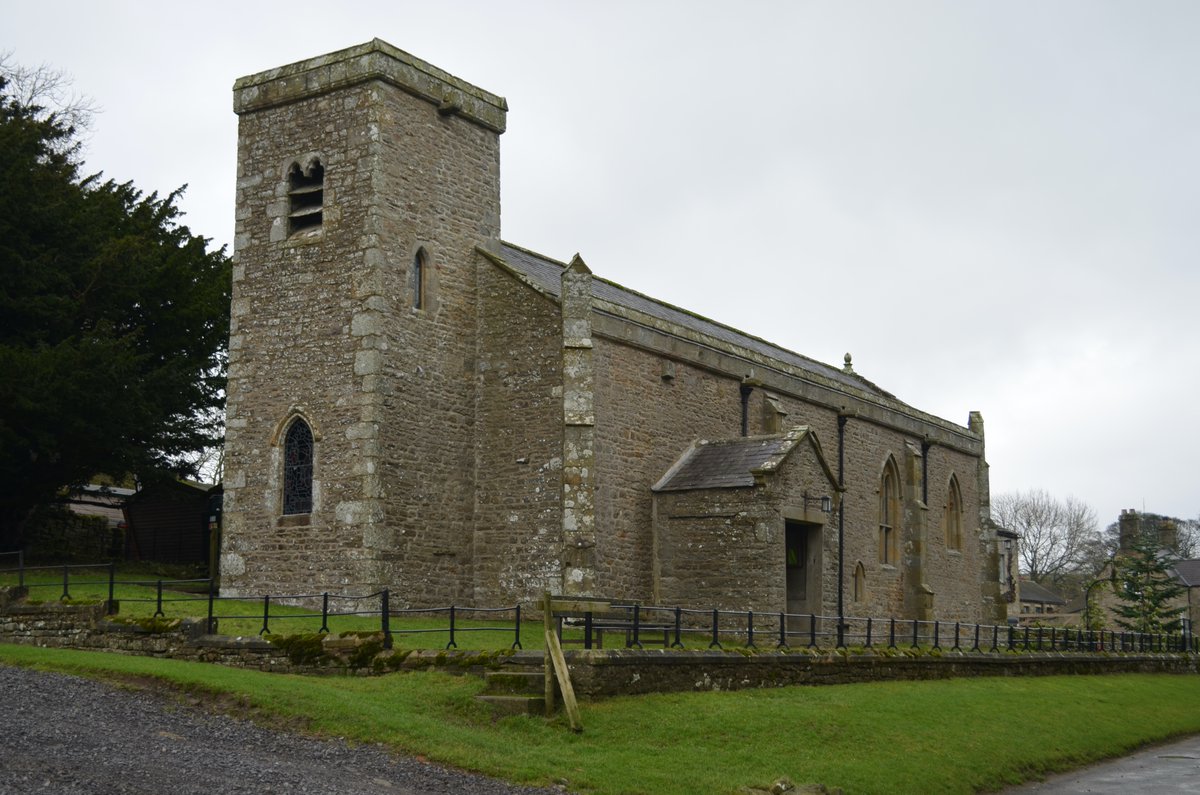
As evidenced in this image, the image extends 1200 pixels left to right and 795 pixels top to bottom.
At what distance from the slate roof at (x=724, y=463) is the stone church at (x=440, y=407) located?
7 centimetres

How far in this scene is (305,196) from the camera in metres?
27.3

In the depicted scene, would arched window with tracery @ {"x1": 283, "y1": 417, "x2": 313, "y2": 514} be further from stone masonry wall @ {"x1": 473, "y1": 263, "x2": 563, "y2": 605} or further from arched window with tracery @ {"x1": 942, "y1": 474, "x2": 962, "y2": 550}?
arched window with tracery @ {"x1": 942, "y1": 474, "x2": 962, "y2": 550}

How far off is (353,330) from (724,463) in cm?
799

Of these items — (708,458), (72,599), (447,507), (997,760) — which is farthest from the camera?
(708,458)

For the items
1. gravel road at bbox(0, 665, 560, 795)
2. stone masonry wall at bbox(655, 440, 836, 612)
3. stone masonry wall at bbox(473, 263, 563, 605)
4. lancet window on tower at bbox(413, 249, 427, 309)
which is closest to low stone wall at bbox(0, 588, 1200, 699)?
stone masonry wall at bbox(655, 440, 836, 612)

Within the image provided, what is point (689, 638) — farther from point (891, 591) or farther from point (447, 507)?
point (891, 591)

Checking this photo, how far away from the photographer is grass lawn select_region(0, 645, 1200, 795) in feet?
51.3

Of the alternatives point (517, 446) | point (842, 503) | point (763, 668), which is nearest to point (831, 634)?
point (763, 668)

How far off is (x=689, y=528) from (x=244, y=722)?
12.4 m

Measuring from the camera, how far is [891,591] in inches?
1453

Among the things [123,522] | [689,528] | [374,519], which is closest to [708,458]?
[689,528]

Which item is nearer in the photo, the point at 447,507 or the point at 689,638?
the point at 689,638

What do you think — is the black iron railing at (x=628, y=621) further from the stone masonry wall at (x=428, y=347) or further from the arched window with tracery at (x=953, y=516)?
the arched window with tracery at (x=953, y=516)

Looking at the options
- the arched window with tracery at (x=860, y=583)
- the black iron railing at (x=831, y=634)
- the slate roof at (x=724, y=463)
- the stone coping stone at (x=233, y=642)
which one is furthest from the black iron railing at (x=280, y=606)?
the arched window with tracery at (x=860, y=583)
